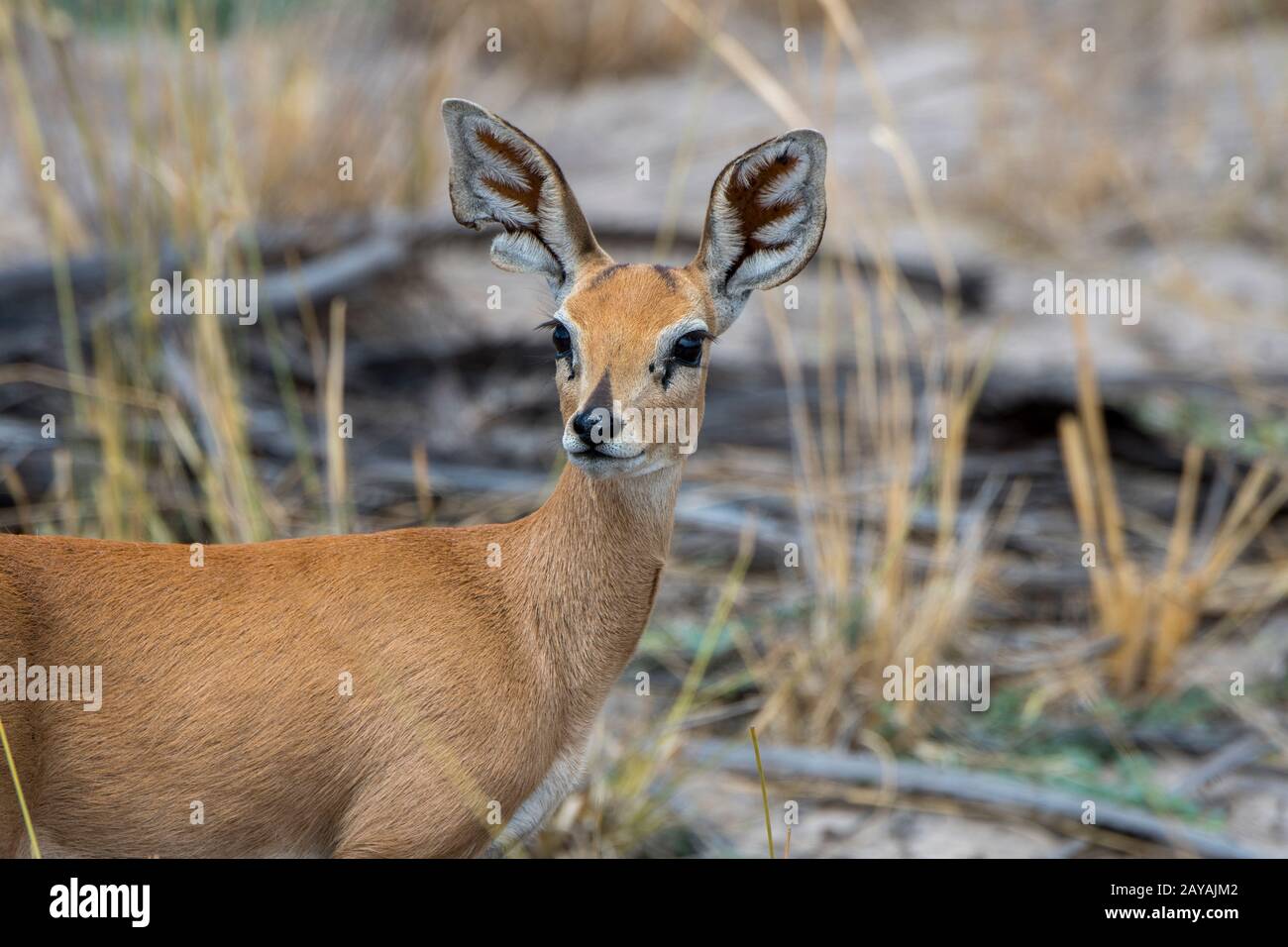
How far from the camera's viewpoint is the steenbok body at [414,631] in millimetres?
2865

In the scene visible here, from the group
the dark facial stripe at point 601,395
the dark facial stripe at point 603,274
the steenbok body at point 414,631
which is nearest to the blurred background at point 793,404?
the dark facial stripe at point 603,274

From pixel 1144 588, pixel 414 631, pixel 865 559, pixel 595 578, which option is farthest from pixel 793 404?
pixel 414 631

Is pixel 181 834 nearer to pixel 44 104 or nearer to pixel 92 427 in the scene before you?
pixel 92 427

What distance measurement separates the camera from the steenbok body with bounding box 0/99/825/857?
A: 113 inches

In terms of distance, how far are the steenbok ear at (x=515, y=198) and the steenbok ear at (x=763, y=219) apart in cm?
27

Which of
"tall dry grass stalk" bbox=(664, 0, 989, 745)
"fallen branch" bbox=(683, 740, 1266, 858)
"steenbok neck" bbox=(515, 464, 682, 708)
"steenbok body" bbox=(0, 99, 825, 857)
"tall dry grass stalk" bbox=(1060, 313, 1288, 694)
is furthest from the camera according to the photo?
"tall dry grass stalk" bbox=(1060, 313, 1288, 694)

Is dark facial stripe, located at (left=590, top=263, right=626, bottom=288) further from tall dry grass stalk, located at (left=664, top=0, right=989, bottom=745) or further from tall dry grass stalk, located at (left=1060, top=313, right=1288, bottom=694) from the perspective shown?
tall dry grass stalk, located at (left=1060, top=313, right=1288, bottom=694)

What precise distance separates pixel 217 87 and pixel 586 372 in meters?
3.05

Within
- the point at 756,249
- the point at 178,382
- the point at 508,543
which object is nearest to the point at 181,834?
the point at 508,543

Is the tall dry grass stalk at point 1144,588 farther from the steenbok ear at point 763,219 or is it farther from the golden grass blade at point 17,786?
the golden grass blade at point 17,786

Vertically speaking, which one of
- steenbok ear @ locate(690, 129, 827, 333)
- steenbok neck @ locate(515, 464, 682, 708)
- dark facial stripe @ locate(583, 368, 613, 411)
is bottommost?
steenbok neck @ locate(515, 464, 682, 708)

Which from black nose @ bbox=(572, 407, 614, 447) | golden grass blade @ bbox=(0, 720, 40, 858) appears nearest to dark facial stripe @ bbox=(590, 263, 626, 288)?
black nose @ bbox=(572, 407, 614, 447)

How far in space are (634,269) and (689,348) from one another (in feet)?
0.73

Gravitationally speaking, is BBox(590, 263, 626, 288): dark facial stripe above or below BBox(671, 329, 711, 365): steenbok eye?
above
